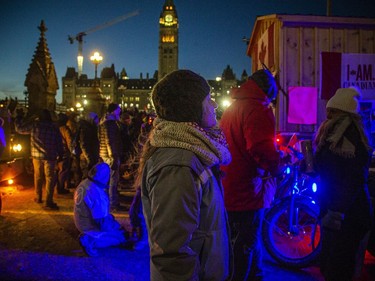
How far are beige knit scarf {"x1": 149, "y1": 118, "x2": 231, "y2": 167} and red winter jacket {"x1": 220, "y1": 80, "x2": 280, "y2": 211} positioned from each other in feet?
4.84

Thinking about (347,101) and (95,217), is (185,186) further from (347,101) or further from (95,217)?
(95,217)

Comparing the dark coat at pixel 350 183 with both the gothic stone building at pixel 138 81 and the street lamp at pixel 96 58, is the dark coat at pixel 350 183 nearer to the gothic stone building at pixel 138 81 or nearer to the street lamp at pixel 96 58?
the street lamp at pixel 96 58

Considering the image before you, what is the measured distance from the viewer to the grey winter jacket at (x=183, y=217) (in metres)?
1.65

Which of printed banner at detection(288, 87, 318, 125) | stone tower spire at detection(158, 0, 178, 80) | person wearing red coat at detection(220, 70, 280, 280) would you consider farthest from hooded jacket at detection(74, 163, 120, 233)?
stone tower spire at detection(158, 0, 178, 80)

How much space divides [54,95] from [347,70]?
465 inches

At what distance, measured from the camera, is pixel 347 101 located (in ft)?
11.2

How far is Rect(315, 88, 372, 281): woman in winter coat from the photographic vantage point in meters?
3.30

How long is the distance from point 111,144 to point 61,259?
305 centimetres

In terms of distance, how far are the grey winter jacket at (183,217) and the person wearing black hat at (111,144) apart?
19.1 feet

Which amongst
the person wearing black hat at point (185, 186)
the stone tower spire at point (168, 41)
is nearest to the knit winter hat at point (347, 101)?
the person wearing black hat at point (185, 186)

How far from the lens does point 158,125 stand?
1.97 meters

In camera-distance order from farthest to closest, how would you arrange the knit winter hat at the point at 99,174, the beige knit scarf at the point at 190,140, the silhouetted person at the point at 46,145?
the silhouetted person at the point at 46,145
the knit winter hat at the point at 99,174
the beige knit scarf at the point at 190,140

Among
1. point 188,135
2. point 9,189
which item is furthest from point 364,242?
point 9,189

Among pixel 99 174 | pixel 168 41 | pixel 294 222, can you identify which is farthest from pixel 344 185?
pixel 168 41
